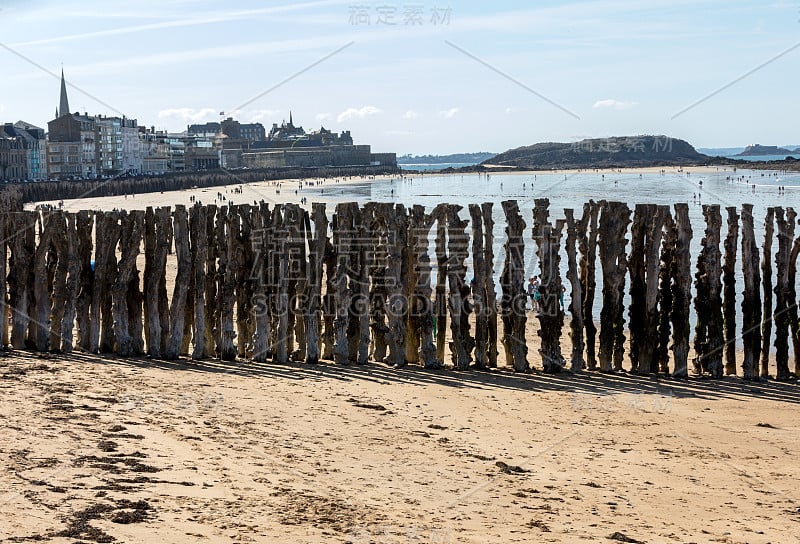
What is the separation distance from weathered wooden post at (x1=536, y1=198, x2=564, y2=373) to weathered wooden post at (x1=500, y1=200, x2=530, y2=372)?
0.18m

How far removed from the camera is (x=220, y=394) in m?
10.2

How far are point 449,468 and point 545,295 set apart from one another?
4898mm

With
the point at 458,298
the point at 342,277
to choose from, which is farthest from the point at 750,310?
the point at 342,277

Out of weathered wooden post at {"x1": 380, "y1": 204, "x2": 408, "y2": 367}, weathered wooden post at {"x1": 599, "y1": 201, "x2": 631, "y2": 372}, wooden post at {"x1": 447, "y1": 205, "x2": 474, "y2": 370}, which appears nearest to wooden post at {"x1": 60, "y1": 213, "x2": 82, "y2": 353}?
weathered wooden post at {"x1": 380, "y1": 204, "x2": 408, "y2": 367}

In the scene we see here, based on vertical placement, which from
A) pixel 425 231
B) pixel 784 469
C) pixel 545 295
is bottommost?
pixel 784 469

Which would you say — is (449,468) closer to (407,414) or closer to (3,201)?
(407,414)

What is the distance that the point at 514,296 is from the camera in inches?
488

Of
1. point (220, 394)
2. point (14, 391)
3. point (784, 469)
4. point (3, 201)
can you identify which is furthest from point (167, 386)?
point (3, 201)

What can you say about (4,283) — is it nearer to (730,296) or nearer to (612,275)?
(612,275)

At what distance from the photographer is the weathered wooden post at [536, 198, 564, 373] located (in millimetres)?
12344

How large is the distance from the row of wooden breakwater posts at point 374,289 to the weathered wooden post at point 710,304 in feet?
0.06

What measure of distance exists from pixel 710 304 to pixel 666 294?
0.59m

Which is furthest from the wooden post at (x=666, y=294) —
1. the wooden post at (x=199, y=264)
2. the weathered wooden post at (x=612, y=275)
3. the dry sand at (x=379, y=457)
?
the wooden post at (x=199, y=264)

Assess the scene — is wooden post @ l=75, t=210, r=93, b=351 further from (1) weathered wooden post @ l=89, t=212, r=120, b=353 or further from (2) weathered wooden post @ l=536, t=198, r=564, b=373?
(2) weathered wooden post @ l=536, t=198, r=564, b=373
